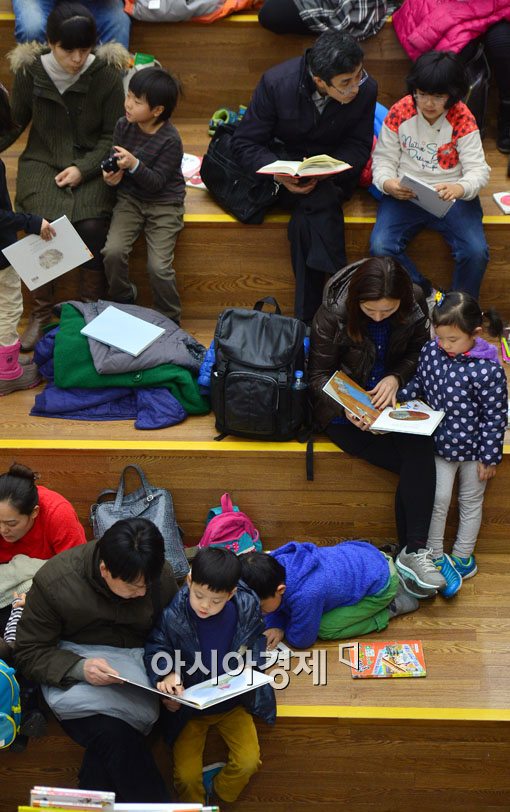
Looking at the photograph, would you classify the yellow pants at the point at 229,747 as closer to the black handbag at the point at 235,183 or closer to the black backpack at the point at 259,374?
the black backpack at the point at 259,374

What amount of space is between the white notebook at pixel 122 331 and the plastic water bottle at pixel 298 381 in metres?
0.56

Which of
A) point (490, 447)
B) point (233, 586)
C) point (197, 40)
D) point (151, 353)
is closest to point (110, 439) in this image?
point (151, 353)

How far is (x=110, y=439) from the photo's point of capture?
3.76 metres

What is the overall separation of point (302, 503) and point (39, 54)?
6.51 feet

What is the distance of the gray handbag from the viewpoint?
3.62 meters

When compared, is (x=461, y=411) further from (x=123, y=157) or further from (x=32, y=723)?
(x=32, y=723)

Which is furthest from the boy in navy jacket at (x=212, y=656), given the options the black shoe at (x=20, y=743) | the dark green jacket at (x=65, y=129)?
the dark green jacket at (x=65, y=129)

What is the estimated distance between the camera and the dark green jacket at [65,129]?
395cm

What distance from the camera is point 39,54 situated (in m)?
3.95

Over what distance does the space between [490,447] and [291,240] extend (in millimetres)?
1197

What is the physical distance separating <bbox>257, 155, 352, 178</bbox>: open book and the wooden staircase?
1.34 feet

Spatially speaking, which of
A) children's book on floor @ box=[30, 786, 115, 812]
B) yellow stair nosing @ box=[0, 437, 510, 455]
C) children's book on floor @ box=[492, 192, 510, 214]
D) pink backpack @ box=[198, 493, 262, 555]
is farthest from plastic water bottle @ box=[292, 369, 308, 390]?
children's book on floor @ box=[30, 786, 115, 812]

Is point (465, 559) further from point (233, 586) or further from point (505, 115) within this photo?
point (505, 115)

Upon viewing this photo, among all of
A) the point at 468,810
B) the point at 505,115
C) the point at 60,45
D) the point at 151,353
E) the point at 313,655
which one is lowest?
the point at 468,810
